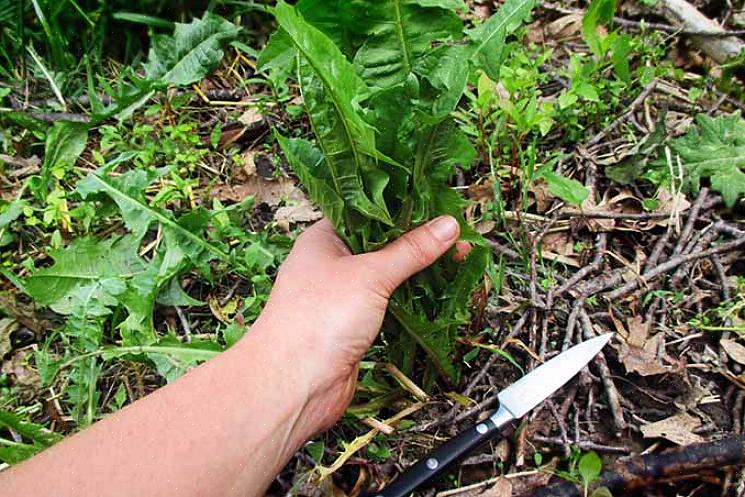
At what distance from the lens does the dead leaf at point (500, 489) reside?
4.84ft

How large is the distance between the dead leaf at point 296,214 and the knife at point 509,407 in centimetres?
81

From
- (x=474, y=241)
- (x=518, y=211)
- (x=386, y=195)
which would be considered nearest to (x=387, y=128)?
(x=386, y=195)

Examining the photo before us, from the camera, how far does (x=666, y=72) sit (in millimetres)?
2131

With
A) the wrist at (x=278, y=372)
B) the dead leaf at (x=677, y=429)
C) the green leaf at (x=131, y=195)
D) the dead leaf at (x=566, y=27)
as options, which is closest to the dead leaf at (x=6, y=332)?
the green leaf at (x=131, y=195)

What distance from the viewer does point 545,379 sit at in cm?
152

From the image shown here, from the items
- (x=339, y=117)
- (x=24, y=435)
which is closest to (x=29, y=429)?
(x=24, y=435)

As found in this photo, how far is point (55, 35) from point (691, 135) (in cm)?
213

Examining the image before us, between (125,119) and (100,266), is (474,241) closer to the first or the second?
(100,266)

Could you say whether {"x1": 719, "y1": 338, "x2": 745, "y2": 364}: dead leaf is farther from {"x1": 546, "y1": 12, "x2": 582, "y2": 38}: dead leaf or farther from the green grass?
{"x1": 546, "y1": 12, "x2": 582, "y2": 38}: dead leaf

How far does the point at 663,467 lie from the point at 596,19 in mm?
1180

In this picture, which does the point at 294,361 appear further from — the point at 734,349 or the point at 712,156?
the point at 712,156

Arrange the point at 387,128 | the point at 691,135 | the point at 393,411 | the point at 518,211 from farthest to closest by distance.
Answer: the point at 691,135 → the point at 518,211 → the point at 393,411 → the point at 387,128

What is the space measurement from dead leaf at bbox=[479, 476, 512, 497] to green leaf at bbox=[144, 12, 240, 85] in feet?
5.00

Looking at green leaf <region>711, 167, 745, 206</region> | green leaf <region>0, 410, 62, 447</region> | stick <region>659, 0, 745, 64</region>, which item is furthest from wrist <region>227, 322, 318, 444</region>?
stick <region>659, 0, 745, 64</region>
